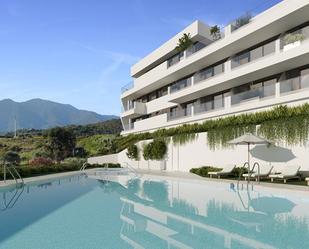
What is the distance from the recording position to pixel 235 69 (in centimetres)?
2488

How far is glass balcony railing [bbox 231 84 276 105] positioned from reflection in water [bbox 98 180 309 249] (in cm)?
1012

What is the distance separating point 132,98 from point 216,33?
58.5 ft

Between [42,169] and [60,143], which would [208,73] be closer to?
[42,169]

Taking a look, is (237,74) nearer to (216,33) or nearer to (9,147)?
(216,33)

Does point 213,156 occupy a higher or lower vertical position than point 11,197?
higher

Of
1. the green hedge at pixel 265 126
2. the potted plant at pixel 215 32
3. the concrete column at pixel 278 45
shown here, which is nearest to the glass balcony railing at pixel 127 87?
the potted plant at pixel 215 32

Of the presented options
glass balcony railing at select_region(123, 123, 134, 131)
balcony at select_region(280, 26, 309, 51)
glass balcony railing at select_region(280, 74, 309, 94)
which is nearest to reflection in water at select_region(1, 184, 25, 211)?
glass balcony railing at select_region(280, 74, 309, 94)

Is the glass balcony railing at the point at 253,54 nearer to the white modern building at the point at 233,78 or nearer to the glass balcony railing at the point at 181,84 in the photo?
the white modern building at the point at 233,78

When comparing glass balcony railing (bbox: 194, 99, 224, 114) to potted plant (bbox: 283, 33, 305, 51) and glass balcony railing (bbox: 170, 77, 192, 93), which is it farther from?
potted plant (bbox: 283, 33, 305, 51)

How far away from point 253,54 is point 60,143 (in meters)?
26.8

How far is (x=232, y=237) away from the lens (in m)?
8.22

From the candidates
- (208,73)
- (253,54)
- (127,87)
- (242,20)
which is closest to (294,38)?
(253,54)

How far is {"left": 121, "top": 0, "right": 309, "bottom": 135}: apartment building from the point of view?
20.6m

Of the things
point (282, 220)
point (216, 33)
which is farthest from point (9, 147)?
point (282, 220)
